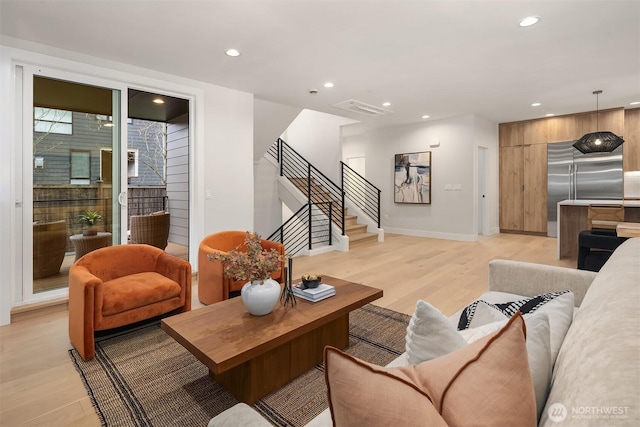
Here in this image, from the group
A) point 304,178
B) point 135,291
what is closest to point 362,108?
point 304,178

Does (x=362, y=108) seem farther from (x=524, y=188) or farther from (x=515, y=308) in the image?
(x=515, y=308)

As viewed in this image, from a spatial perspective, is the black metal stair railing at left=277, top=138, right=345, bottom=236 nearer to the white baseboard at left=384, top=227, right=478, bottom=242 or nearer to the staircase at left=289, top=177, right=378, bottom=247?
the staircase at left=289, top=177, right=378, bottom=247

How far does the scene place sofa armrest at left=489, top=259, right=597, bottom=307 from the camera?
1851 millimetres

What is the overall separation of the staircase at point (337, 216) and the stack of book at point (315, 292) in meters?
3.78

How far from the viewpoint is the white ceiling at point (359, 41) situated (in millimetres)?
2720

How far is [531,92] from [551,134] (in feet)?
8.42

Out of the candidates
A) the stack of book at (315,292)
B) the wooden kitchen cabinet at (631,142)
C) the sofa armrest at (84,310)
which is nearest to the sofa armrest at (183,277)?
the sofa armrest at (84,310)

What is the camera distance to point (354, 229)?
712 centimetres

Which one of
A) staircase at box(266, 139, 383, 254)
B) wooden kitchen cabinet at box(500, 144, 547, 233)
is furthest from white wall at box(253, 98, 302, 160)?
wooden kitchen cabinet at box(500, 144, 547, 233)

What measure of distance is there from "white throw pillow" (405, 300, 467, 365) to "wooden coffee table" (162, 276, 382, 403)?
0.99 meters

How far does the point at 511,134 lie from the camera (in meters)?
7.74

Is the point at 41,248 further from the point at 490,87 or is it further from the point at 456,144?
the point at 456,144

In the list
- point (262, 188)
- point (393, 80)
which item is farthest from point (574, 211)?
point (262, 188)

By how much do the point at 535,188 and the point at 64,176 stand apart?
8575mm
